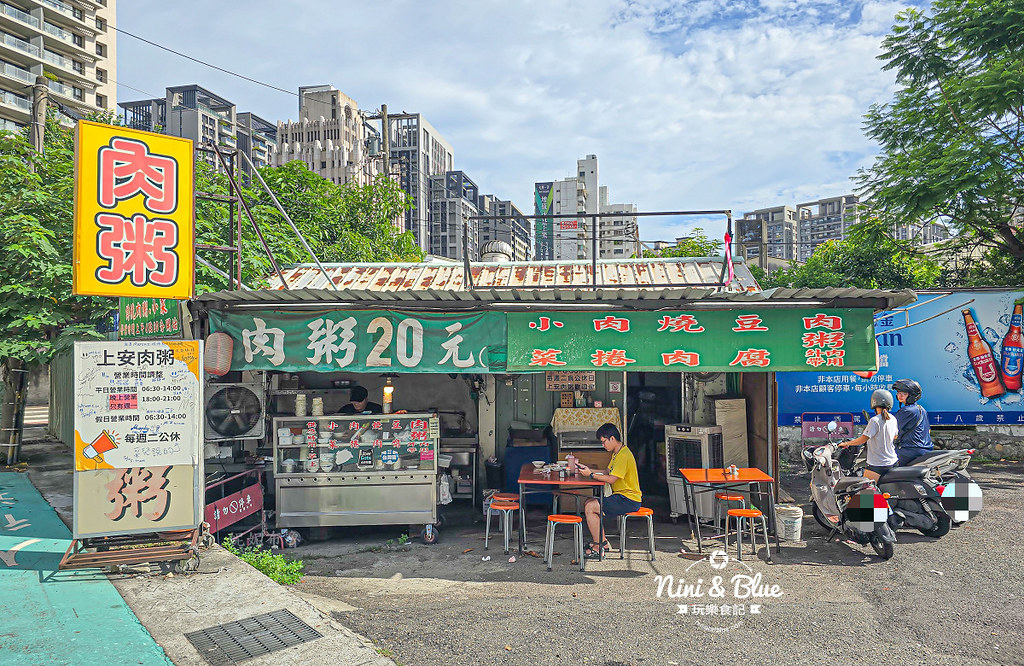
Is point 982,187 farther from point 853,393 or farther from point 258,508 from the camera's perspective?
point 258,508

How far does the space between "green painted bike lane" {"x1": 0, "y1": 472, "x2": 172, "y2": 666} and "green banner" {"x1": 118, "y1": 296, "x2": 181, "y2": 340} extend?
307 centimetres

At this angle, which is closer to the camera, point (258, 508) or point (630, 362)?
point (630, 362)

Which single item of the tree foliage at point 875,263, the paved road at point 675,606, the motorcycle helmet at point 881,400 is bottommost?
the paved road at point 675,606

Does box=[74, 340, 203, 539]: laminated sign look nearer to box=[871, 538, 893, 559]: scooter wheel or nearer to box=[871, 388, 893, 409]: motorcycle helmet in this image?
box=[871, 538, 893, 559]: scooter wheel

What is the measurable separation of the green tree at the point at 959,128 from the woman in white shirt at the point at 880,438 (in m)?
8.71

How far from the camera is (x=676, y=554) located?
8.45 meters

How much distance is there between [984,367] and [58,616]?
1734 centimetres

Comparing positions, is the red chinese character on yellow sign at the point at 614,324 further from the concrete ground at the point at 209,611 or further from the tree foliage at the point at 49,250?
the tree foliage at the point at 49,250

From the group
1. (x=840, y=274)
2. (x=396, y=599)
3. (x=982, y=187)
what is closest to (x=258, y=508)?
(x=396, y=599)

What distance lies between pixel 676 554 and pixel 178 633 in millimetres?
6151

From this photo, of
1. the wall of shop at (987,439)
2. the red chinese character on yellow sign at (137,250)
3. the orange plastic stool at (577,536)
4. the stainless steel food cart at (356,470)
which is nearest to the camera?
the red chinese character on yellow sign at (137,250)

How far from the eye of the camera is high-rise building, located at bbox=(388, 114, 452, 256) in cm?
11638

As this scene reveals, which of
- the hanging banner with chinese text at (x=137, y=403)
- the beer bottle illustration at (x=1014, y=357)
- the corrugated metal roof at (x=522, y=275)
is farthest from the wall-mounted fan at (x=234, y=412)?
the beer bottle illustration at (x=1014, y=357)

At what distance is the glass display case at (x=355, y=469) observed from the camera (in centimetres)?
905
